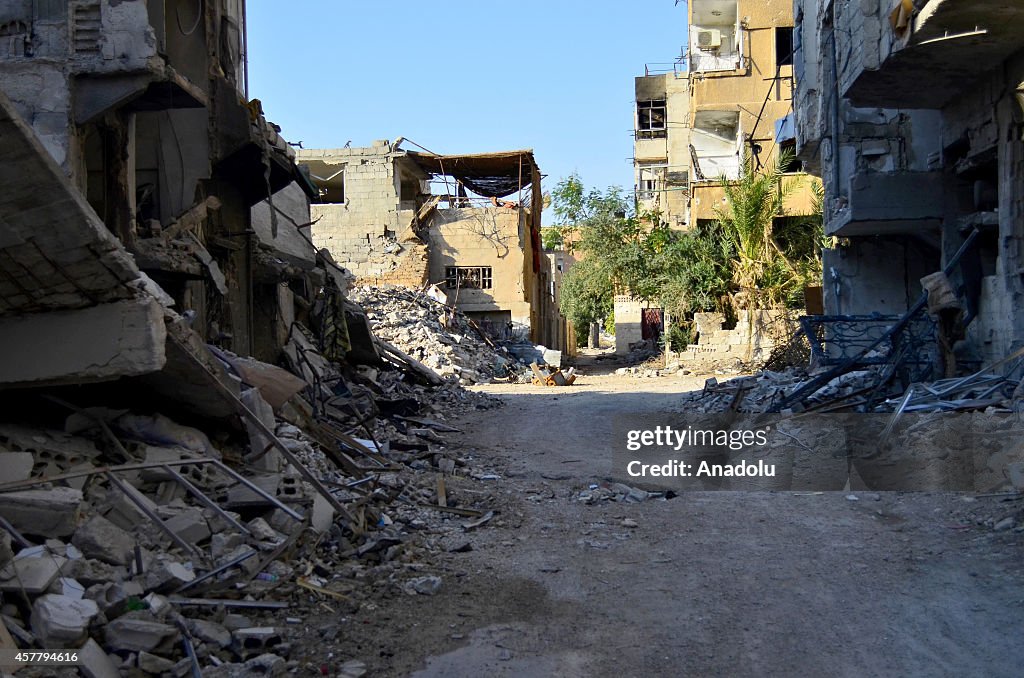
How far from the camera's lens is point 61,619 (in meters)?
3.93

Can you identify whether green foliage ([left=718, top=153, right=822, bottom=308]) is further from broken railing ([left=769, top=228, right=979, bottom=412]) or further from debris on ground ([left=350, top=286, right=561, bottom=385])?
broken railing ([left=769, top=228, right=979, bottom=412])

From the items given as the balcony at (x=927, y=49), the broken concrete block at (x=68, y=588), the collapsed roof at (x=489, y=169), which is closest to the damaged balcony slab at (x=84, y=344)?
the broken concrete block at (x=68, y=588)

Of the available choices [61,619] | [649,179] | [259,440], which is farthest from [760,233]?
[61,619]

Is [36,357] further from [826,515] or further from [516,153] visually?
[516,153]

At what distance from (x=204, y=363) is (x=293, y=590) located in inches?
92.3

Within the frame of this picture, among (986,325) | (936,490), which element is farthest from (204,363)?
(986,325)

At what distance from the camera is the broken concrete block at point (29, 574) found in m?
4.09

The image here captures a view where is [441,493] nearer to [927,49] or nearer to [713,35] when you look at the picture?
[927,49]

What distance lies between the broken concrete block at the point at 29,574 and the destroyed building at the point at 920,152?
381 inches

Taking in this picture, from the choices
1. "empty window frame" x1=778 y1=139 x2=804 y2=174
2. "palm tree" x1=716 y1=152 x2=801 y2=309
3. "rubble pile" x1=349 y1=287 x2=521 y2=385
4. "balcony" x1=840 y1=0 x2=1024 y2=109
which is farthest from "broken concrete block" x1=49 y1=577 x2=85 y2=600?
"palm tree" x1=716 y1=152 x2=801 y2=309

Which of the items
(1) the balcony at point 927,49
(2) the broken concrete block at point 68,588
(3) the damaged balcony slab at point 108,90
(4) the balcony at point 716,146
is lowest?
(2) the broken concrete block at point 68,588

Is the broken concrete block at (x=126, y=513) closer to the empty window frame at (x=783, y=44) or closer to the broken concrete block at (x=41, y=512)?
the broken concrete block at (x=41, y=512)

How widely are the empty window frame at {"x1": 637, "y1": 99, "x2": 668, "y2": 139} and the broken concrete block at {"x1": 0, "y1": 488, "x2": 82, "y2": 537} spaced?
42534 mm

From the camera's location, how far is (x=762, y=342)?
78.9ft
